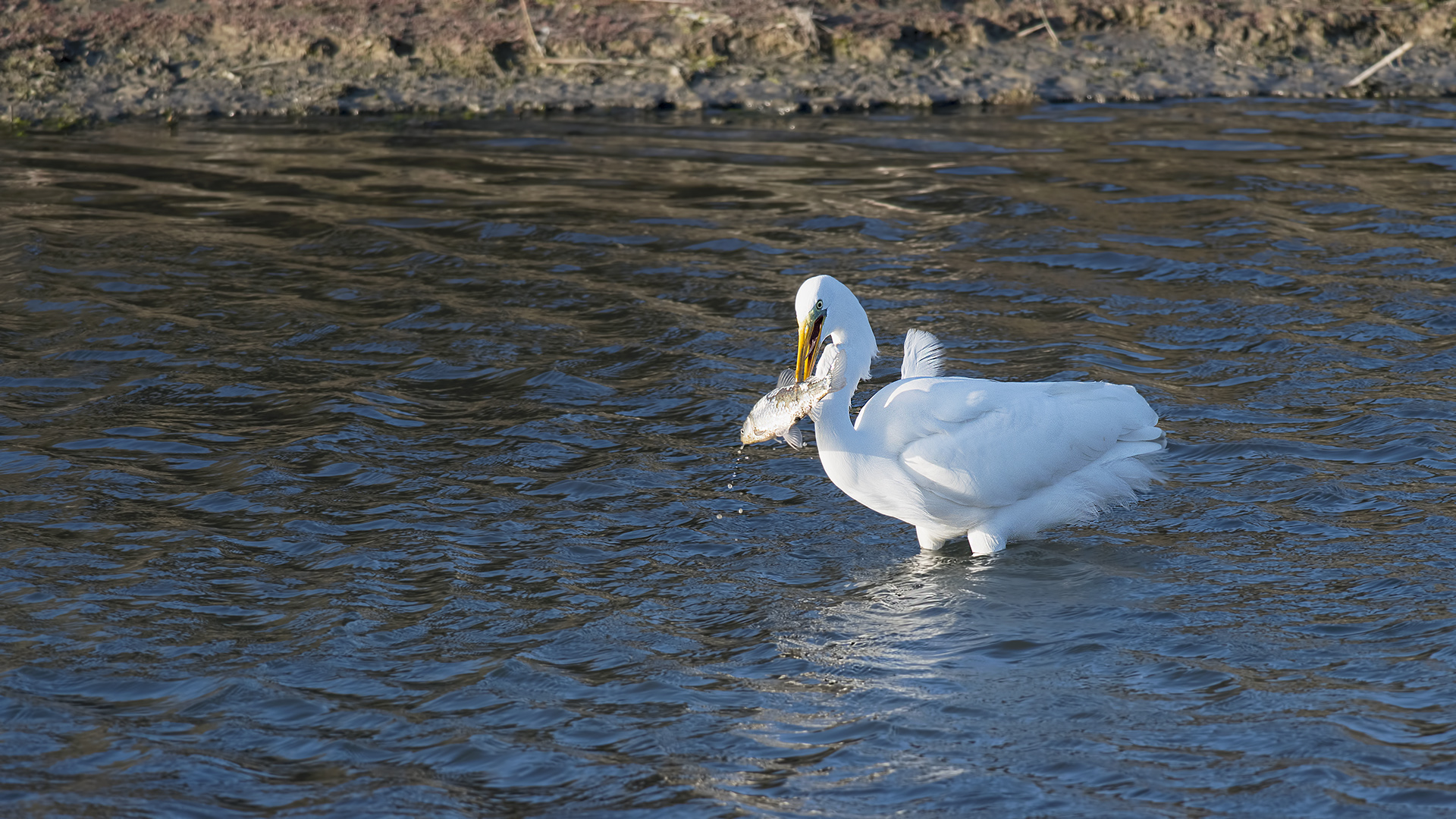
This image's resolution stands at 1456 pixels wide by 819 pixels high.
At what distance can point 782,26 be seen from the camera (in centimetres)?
1423

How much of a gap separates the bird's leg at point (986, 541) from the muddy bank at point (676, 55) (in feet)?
26.2

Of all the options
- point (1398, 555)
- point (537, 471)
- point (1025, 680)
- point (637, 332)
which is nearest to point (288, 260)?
point (637, 332)

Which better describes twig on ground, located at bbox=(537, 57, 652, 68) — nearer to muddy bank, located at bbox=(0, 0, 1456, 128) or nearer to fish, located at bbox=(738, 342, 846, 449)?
muddy bank, located at bbox=(0, 0, 1456, 128)

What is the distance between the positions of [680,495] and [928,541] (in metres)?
1.21

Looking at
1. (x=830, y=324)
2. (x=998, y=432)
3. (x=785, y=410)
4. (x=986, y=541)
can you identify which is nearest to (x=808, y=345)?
(x=830, y=324)

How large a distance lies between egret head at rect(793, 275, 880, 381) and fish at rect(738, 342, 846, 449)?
8.4 inches

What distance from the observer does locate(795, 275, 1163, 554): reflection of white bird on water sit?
614 cm

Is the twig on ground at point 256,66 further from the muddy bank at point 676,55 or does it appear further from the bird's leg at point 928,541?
the bird's leg at point 928,541

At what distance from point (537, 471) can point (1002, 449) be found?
2300 millimetres

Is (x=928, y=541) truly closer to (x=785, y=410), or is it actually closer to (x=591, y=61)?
(x=785, y=410)

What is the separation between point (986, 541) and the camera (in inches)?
259

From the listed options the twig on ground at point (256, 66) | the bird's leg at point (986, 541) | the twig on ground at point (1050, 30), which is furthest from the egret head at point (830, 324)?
the twig on ground at point (256, 66)

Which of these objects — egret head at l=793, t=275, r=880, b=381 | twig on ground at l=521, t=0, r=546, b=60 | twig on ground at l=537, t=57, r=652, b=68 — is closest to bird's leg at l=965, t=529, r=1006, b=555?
egret head at l=793, t=275, r=880, b=381

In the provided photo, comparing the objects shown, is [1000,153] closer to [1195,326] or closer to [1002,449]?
[1195,326]
